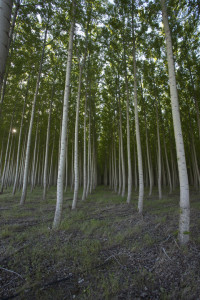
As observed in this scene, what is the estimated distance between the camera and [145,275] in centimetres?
283

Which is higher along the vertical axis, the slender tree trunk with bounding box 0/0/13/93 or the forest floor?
the slender tree trunk with bounding box 0/0/13/93

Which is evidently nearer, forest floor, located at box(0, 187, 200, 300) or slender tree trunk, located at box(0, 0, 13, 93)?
slender tree trunk, located at box(0, 0, 13, 93)

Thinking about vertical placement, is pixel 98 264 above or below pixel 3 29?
below

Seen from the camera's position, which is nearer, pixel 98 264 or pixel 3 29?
pixel 3 29

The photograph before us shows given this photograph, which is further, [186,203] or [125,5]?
[125,5]

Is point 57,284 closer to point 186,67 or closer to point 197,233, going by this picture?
point 197,233

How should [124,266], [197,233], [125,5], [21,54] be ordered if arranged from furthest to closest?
[21,54] → [125,5] → [197,233] → [124,266]

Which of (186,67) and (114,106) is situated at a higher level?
(186,67)

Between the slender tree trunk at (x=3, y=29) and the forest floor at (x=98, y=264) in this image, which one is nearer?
the slender tree trunk at (x=3, y=29)

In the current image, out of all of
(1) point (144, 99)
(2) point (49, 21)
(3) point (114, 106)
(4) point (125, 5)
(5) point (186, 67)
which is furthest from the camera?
(3) point (114, 106)

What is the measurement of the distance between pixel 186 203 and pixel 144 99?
11392 mm

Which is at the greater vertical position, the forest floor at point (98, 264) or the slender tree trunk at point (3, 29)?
the slender tree trunk at point (3, 29)

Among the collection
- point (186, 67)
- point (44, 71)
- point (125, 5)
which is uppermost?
point (125, 5)

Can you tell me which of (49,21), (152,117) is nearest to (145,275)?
(49,21)
